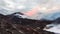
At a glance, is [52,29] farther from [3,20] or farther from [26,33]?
[3,20]

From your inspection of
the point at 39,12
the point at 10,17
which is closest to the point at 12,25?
the point at 10,17

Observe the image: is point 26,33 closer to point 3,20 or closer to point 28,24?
point 28,24

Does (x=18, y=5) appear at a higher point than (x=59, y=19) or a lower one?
higher

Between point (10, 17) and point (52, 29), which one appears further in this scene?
point (10, 17)

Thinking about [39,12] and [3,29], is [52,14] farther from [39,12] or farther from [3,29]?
[3,29]

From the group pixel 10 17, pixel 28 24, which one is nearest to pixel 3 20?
pixel 10 17
